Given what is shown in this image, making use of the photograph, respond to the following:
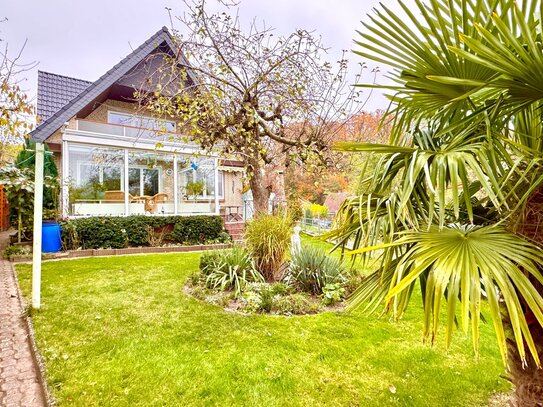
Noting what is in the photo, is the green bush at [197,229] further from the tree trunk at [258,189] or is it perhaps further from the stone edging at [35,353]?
the stone edging at [35,353]

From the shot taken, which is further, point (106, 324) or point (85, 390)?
point (106, 324)

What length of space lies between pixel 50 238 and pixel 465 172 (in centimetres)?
1123

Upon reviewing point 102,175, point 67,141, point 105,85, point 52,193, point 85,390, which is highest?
point 105,85

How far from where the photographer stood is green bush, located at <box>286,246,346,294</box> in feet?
19.8

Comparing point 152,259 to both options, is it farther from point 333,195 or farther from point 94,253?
point 333,195

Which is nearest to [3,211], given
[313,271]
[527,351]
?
[313,271]

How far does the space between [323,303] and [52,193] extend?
1008cm

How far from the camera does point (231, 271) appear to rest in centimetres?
625

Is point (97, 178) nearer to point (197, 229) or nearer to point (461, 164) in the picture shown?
point (197, 229)

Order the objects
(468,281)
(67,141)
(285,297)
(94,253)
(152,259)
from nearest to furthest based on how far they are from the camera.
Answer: (468,281)
(285,297)
(152,259)
(94,253)
(67,141)

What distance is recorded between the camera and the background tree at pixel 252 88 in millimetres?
6871

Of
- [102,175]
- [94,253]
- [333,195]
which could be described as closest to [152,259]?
[94,253]

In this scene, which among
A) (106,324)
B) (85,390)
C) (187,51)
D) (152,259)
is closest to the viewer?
(85,390)

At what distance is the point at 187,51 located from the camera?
7.25 meters
